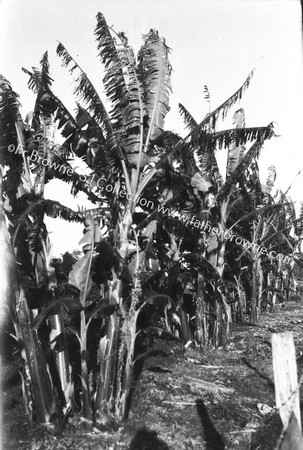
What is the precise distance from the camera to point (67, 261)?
569 centimetres

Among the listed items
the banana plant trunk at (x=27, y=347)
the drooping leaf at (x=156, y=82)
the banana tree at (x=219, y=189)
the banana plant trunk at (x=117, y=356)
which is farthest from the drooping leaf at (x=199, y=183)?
the banana plant trunk at (x=27, y=347)

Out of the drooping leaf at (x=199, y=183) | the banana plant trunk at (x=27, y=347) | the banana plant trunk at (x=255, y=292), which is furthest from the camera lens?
the banana plant trunk at (x=255, y=292)

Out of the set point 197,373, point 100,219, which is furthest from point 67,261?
point 197,373

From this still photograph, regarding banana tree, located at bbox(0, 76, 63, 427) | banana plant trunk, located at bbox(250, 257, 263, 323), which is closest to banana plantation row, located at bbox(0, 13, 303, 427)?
banana tree, located at bbox(0, 76, 63, 427)

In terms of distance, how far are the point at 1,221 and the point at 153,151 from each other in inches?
103

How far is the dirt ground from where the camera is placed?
4.28m

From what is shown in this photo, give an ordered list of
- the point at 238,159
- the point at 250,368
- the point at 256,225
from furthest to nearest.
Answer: the point at 256,225
the point at 238,159
the point at 250,368

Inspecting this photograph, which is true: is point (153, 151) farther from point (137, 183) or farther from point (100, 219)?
point (100, 219)

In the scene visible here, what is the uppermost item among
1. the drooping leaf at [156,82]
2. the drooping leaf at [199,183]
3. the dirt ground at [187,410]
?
the drooping leaf at [156,82]

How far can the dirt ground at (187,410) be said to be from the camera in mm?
4281

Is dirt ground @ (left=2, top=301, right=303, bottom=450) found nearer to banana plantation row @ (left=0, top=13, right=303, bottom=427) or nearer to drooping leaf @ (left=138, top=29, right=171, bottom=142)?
banana plantation row @ (left=0, top=13, right=303, bottom=427)

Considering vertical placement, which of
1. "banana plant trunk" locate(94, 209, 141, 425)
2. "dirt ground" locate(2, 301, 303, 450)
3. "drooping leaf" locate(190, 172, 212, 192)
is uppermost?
"drooping leaf" locate(190, 172, 212, 192)

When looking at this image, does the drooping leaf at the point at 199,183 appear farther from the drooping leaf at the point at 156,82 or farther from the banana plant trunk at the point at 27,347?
the banana plant trunk at the point at 27,347

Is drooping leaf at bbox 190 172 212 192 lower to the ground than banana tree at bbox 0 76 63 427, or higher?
higher
